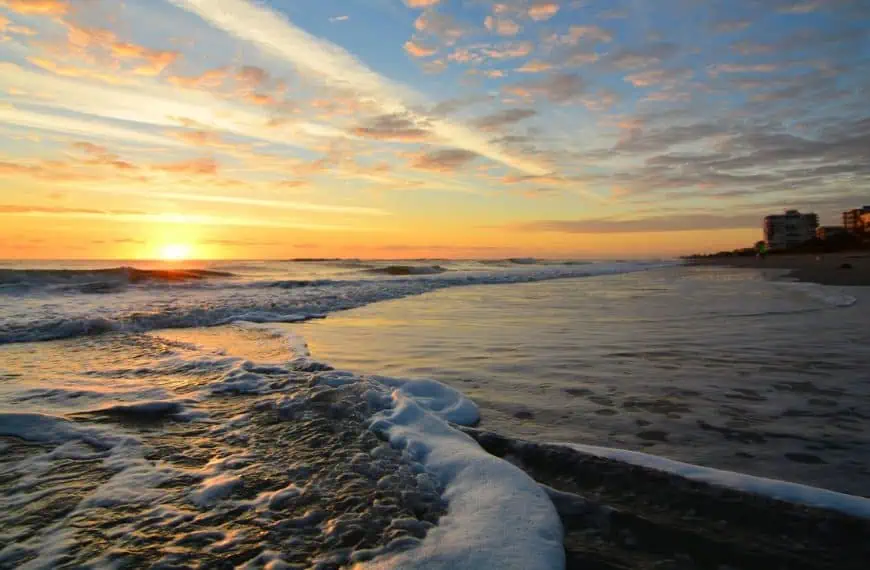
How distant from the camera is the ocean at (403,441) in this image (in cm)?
229

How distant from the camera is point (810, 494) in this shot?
2.48m

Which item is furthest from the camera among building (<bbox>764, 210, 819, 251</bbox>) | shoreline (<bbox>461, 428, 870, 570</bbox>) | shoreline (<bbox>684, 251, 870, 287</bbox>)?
building (<bbox>764, 210, 819, 251</bbox>)

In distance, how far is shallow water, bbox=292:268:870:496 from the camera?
3223 millimetres

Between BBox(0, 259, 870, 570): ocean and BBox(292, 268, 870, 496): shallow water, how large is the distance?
0.03 m

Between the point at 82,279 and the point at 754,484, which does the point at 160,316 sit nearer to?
the point at 754,484

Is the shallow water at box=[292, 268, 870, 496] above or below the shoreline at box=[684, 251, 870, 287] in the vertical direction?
below

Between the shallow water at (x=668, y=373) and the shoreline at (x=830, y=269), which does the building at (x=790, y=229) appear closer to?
the shoreline at (x=830, y=269)

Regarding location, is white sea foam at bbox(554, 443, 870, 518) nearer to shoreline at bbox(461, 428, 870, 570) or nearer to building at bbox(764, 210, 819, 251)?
shoreline at bbox(461, 428, 870, 570)

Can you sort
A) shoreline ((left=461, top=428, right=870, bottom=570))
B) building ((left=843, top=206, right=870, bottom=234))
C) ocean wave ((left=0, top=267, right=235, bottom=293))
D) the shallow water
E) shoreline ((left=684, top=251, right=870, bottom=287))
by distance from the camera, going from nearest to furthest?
shoreline ((left=461, top=428, right=870, bottom=570)), the shallow water, shoreline ((left=684, top=251, right=870, bottom=287)), ocean wave ((left=0, top=267, right=235, bottom=293)), building ((left=843, top=206, right=870, bottom=234))

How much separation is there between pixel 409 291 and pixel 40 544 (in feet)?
53.6

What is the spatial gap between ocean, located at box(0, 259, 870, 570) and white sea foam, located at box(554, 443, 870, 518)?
0.01 metres

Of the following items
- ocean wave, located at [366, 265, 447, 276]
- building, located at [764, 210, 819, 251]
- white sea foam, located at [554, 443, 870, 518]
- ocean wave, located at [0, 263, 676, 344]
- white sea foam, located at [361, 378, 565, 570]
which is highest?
building, located at [764, 210, 819, 251]

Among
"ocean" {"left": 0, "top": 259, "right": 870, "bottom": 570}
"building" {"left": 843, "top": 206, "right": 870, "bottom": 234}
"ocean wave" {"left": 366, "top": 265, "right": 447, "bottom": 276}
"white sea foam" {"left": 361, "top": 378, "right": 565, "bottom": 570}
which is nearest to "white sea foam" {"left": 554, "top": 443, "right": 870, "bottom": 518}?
"ocean" {"left": 0, "top": 259, "right": 870, "bottom": 570}

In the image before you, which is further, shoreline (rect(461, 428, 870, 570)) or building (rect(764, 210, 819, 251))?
building (rect(764, 210, 819, 251))
